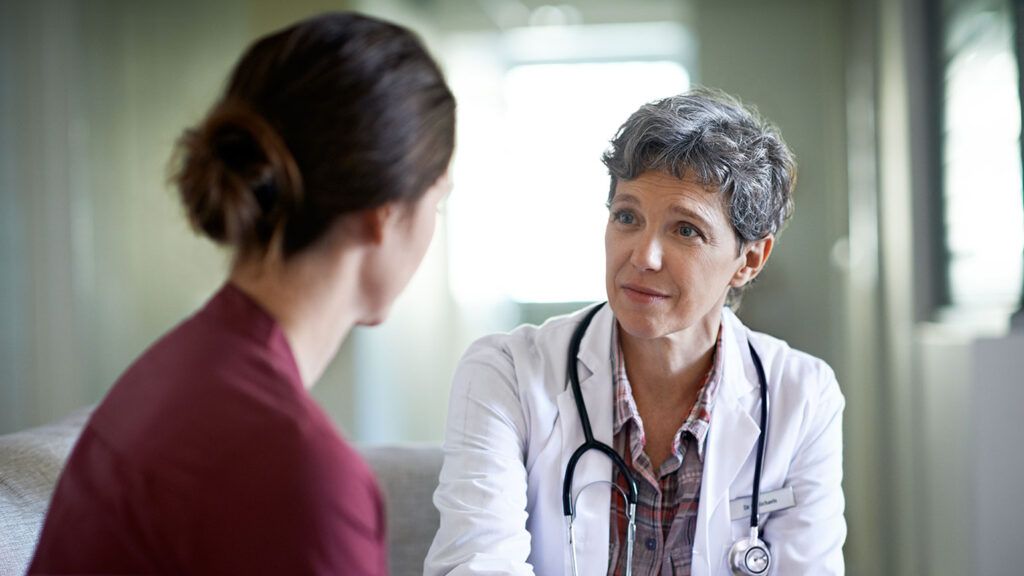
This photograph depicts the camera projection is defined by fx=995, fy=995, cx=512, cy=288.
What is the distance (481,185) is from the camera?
392 cm

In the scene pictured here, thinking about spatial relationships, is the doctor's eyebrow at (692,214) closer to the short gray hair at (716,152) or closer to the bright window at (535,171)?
the short gray hair at (716,152)

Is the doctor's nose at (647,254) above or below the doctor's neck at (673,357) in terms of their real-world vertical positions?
above

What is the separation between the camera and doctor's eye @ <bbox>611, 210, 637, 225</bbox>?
1.54 metres

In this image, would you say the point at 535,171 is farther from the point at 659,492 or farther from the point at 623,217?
the point at 659,492

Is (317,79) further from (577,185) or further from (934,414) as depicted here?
(577,185)

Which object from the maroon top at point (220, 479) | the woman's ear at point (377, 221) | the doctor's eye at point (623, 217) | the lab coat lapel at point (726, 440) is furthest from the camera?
the doctor's eye at point (623, 217)

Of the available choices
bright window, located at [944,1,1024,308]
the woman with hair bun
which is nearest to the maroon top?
the woman with hair bun

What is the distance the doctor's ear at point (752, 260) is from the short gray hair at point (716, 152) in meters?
0.03

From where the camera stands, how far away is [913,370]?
9.05 feet

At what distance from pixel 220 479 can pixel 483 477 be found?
28.6 inches

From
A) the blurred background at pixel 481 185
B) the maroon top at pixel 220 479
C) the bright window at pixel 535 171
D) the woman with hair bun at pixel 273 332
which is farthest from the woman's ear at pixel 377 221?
the bright window at pixel 535 171

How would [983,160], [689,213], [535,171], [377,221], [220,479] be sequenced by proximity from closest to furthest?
[220,479] → [377,221] → [689,213] → [983,160] → [535,171]

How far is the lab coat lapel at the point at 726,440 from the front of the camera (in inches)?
56.4

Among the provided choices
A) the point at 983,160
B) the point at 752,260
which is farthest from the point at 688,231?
the point at 983,160
